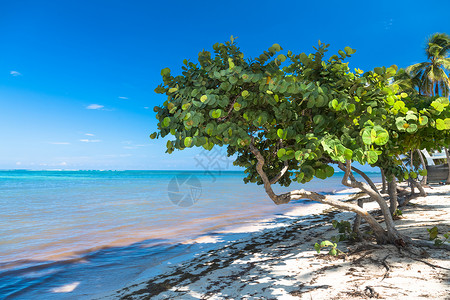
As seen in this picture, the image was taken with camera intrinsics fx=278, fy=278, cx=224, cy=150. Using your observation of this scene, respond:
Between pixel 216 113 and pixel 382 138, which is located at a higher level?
pixel 216 113

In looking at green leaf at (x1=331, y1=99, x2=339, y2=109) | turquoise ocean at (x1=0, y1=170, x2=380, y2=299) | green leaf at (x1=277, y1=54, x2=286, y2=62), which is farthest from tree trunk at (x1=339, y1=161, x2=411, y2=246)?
turquoise ocean at (x1=0, y1=170, x2=380, y2=299)

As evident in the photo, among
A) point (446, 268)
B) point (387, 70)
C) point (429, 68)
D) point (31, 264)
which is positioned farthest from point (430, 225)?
point (429, 68)

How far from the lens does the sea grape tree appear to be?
3258mm

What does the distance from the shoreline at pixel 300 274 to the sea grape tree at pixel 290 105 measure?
1.54 metres

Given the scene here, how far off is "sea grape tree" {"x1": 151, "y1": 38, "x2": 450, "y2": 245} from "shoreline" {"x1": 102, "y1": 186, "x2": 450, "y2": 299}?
5.06 feet

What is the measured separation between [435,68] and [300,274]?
23795 mm

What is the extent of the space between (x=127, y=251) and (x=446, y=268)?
7099 millimetres

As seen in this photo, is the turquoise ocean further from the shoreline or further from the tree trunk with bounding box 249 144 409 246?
the tree trunk with bounding box 249 144 409 246

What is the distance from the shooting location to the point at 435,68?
830 inches

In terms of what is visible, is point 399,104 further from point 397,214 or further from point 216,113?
point 397,214

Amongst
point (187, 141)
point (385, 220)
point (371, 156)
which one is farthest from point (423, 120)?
point (187, 141)

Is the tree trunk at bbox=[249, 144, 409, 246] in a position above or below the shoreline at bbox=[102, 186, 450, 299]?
above

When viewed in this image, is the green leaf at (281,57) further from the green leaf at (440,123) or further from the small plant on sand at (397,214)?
the small plant on sand at (397,214)

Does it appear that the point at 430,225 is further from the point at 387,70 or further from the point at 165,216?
the point at 165,216
